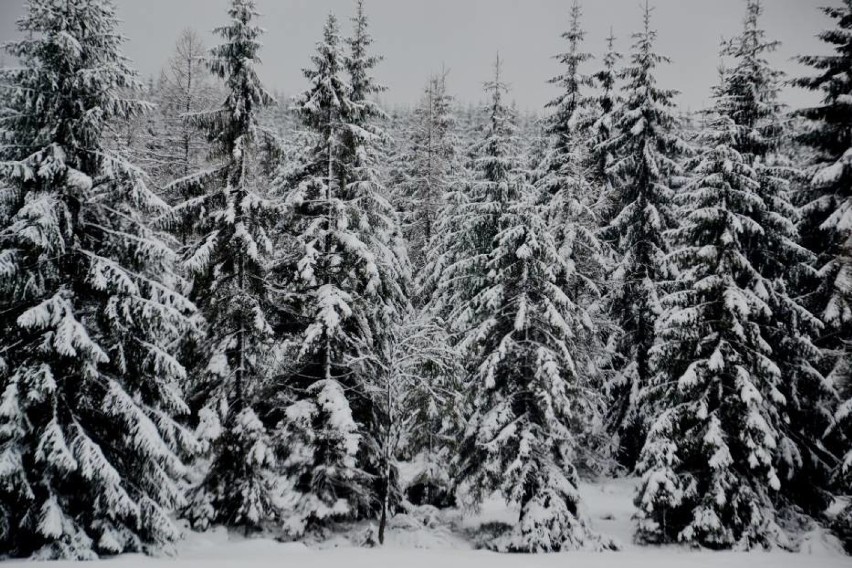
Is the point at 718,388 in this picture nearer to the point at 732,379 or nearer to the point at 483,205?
the point at 732,379

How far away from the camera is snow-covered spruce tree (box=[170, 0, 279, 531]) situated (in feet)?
46.8

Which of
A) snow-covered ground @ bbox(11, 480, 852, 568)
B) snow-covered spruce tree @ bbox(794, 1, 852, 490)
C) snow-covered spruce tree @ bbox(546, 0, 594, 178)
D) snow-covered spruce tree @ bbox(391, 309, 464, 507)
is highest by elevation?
snow-covered spruce tree @ bbox(546, 0, 594, 178)

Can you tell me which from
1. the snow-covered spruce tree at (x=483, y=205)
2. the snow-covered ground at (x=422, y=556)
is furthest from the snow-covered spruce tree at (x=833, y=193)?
the snow-covered spruce tree at (x=483, y=205)

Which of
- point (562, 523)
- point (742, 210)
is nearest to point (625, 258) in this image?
point (742, 210)

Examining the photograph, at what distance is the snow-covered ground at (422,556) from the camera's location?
1151 centimetres

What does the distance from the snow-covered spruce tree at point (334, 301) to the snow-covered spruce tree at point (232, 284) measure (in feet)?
3.42

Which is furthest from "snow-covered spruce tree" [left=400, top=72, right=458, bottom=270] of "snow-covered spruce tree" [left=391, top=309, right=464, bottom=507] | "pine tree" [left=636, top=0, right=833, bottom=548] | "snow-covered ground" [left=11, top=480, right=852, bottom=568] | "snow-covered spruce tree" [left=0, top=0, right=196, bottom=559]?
"snow-covered spruce tree" [left=0, top=0, right=196, bottom=559]

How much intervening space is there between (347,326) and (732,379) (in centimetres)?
1195

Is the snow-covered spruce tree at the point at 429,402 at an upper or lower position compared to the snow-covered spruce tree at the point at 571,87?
lower

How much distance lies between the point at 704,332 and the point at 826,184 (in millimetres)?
5528

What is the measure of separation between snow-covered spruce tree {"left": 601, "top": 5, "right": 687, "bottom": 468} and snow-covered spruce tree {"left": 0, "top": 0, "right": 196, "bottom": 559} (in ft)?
53.1

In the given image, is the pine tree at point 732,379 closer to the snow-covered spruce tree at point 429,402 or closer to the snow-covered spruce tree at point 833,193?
the snow-covered spruce tree at point 833,193

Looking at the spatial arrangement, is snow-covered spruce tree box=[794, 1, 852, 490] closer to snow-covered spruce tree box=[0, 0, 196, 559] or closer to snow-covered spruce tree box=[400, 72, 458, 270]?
snow-covered spruce tree box=[400, 72, 458, 270]

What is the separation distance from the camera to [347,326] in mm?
16469
